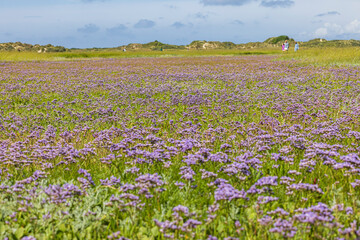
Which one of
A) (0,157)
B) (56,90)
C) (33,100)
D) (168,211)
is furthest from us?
(56,90)

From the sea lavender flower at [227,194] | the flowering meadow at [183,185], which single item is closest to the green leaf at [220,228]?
the flowering meadow at [183,185]

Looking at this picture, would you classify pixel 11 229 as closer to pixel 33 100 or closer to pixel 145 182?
pixel 145 182

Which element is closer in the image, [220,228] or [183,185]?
Result: [220,228]

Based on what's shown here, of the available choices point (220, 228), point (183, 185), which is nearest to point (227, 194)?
point (220, 228)

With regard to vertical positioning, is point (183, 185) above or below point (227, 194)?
below

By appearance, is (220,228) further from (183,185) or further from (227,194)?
(183,185)

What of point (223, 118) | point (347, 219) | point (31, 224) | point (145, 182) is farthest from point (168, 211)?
point (223, 118)

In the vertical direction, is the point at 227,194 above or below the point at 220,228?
above

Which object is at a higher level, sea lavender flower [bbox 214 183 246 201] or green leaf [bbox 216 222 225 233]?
sea lavender flower [bbox 214 183 246 201]

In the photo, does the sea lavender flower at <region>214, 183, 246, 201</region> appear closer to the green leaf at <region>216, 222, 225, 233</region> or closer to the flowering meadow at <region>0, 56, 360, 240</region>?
the flowering meadow at <region>0, 56, 360, 240</region>

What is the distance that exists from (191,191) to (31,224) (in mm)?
1899

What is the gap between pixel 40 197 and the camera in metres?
3.48

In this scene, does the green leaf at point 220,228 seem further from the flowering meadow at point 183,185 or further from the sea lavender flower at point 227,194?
the sea lavender flower at point 227,194

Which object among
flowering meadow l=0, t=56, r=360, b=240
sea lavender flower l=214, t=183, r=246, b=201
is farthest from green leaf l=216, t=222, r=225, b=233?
sea lavender flower l=214, t=183, r=246, b=201
